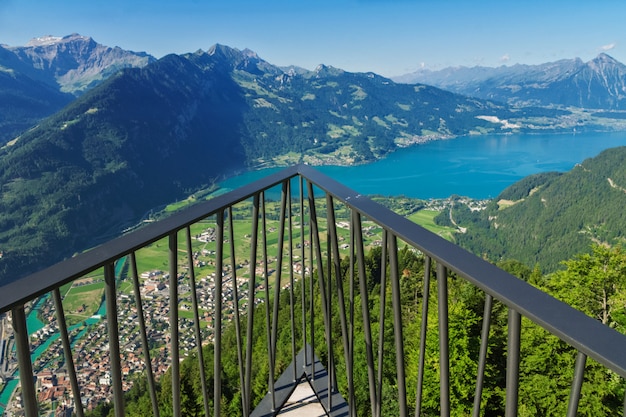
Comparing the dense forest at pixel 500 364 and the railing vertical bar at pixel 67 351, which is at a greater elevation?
the railing vertical bar at pixel 67 351

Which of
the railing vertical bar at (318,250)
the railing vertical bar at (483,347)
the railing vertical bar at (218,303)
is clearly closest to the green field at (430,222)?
the railing vertical bar at (318,250)

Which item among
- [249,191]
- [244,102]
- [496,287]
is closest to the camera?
[496,287]

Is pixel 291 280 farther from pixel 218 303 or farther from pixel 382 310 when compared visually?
pixel 382 310

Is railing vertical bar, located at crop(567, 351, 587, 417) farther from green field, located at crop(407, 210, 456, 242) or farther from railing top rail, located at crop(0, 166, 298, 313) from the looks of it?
green field, located at crop(407, 210, 456, 242)

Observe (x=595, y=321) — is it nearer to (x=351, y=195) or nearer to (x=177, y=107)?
(x=351, y=195)

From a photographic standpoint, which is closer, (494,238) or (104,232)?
(494,238)

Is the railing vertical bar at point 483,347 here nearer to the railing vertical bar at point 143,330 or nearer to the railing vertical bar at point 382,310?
the railing vertical bar at point 382,310

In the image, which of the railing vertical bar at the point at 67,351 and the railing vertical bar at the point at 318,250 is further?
the railing vertical bar at the point at 318,250

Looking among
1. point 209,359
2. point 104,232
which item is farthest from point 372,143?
point 209,359
